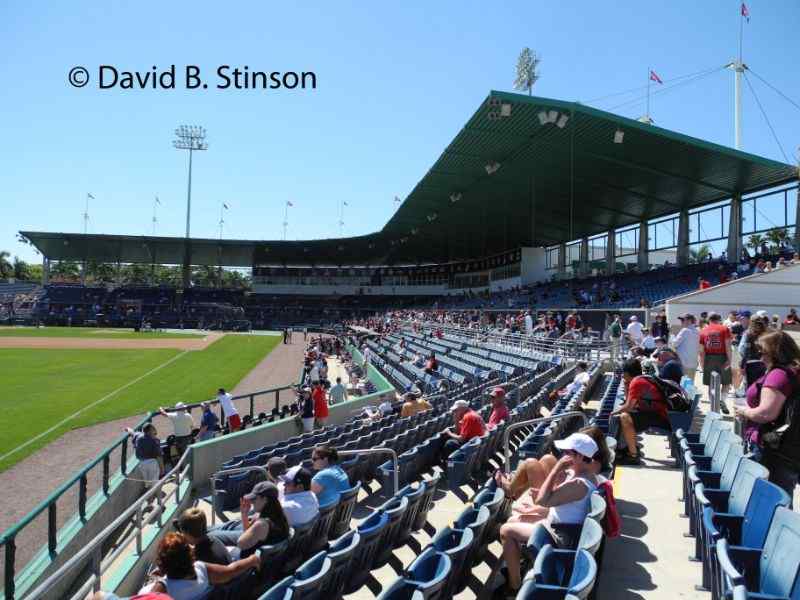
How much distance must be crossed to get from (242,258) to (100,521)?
78472 millimetres

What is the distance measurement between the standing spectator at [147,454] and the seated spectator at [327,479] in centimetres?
535

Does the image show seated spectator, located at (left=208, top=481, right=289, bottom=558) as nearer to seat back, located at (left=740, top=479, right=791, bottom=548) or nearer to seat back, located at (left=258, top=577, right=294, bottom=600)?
seat back, located at (left=258, top=577, right=294, bottom=600)

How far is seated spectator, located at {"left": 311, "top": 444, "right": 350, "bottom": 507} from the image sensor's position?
5863 mm

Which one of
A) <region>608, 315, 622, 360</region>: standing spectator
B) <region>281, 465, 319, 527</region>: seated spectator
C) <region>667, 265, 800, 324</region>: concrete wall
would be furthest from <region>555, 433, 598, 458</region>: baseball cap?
<region>667, 265, 800, 324</region>: concrete wall

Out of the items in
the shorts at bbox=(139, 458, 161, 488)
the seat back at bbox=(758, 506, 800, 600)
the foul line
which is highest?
the seat back at bbox=(758, 506, 800, 600)

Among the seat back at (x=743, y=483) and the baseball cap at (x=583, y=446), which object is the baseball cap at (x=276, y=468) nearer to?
the baseball cap at (x=583, y=446)

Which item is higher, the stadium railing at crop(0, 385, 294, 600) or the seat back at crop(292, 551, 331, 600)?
the seat back at crop(292, 551, 331, 600)

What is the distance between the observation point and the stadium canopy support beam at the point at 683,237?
124ft

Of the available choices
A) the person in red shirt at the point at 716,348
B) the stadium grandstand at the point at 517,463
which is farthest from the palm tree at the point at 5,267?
the person in red shirt at the point at 716,348

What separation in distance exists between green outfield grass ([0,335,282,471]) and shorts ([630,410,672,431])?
12269 mm

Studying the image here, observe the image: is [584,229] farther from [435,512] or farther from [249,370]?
[435,512]

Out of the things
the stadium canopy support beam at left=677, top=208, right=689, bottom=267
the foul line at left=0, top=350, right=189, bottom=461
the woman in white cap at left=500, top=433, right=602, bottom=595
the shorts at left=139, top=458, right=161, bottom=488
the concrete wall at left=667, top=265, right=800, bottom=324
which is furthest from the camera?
the stadium canopy support beam at left=677, top=208, right=689, bottom=267

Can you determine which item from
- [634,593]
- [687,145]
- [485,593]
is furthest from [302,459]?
[687,145]

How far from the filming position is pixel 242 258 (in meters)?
85.1
